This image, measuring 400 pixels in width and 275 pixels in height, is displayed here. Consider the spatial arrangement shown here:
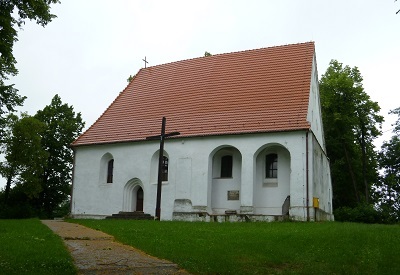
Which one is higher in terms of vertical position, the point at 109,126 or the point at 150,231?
the point at 109,126

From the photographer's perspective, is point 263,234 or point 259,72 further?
point 259,72

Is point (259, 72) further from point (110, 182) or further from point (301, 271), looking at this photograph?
point (301, 271)

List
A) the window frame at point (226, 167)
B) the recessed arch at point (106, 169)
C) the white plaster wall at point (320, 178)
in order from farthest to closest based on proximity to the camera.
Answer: the recessed arch at point (106, 169) → the window frame at point (226, 167) → the white plaster wall at point (320, 178)

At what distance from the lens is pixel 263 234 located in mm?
13359

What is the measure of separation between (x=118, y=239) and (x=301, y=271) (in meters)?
5.45

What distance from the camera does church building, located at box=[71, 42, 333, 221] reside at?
23.0 m

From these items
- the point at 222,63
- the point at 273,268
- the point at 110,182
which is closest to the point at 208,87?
the point at 222,63

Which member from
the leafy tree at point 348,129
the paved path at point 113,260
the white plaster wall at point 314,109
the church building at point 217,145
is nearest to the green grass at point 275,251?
the paved path at point 113,260

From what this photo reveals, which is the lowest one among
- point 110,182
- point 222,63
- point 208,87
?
point 110,182

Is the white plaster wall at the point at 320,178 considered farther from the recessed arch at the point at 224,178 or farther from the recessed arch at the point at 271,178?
the recessed arch at the point at 224,178

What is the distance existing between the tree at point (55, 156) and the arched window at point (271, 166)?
2143 cm

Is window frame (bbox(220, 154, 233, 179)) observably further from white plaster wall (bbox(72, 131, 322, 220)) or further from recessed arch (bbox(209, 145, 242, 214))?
white plaster wall (bbox(72, 131, 322, 220))

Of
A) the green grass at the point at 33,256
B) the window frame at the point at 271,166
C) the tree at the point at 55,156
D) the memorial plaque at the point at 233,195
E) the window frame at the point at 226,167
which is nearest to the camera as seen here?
A: the green grass at the point at 33,256

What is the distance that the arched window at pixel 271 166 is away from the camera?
80.0 ft
